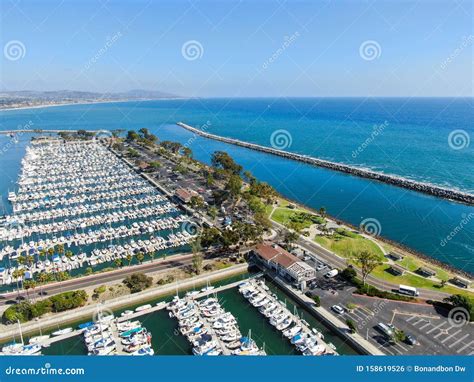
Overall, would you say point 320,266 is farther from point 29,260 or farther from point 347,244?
point 29,260

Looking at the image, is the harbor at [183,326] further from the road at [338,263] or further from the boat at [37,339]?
the road at [338,263]

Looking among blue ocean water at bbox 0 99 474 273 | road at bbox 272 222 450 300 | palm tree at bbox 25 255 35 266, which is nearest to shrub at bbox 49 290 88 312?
palm tree at bbox 25 255 35 266

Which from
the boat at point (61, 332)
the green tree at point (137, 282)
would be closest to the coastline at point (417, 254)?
the green tree at point (137, 282)

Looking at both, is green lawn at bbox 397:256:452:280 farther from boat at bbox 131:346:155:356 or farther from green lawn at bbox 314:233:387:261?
boat at bbox 131:346:155:356

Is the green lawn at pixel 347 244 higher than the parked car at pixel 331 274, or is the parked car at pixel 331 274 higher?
the green lawn at pixel 347 244

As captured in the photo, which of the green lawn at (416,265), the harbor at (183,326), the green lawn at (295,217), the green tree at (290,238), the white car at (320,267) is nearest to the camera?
the harbor at (183,326)

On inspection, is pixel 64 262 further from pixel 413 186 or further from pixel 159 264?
pixel 413 186
